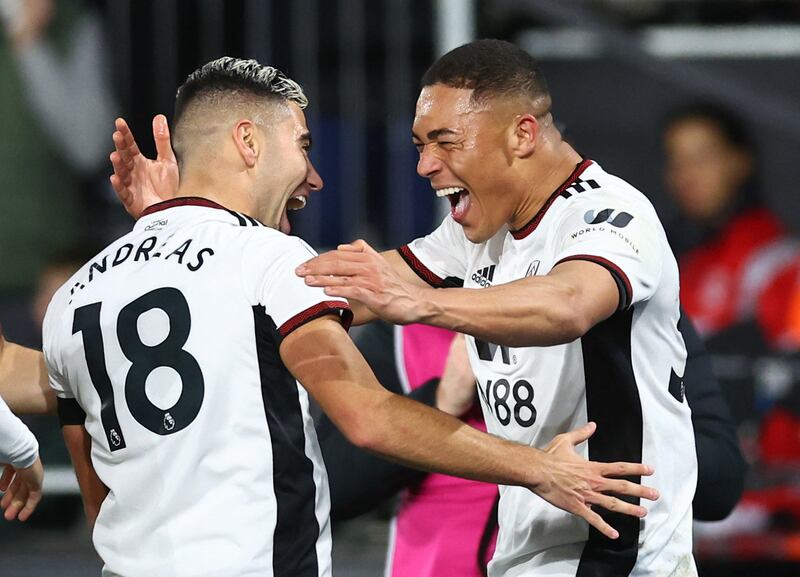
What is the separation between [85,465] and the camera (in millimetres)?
3279

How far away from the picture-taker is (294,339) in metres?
2.85

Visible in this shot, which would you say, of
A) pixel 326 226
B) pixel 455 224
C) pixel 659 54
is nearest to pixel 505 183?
pixel 455 224

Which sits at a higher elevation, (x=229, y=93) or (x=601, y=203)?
(x=229, y=93)

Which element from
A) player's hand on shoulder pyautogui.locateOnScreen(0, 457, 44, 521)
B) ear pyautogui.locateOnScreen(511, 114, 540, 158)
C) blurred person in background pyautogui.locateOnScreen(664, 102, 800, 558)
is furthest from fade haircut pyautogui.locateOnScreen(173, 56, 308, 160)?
blurred person in background pyautogui.locateOnScreen(664, 102, 800, 558)

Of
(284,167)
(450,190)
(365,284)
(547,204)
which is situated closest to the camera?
(365,284)

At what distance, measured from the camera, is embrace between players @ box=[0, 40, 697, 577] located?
2.86m

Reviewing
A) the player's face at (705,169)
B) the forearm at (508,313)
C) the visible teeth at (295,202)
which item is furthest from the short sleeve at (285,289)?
the player's face at (705,169)

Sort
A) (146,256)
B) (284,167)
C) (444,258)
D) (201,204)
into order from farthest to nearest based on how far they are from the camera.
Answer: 1. (444,258)
2. (284,167)
3. (201,204)
4. (146,256)

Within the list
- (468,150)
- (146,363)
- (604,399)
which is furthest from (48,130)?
(604,399)

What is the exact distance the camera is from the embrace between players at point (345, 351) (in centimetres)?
286

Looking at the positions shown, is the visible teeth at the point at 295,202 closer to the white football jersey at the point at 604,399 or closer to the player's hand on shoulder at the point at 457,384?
the white football jersey at the point at 604,399

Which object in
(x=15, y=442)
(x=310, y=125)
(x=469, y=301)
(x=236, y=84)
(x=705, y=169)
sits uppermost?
(x=236, y=84)

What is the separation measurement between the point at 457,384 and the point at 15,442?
47.2 inches

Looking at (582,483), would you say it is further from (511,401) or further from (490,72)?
(490,72)
